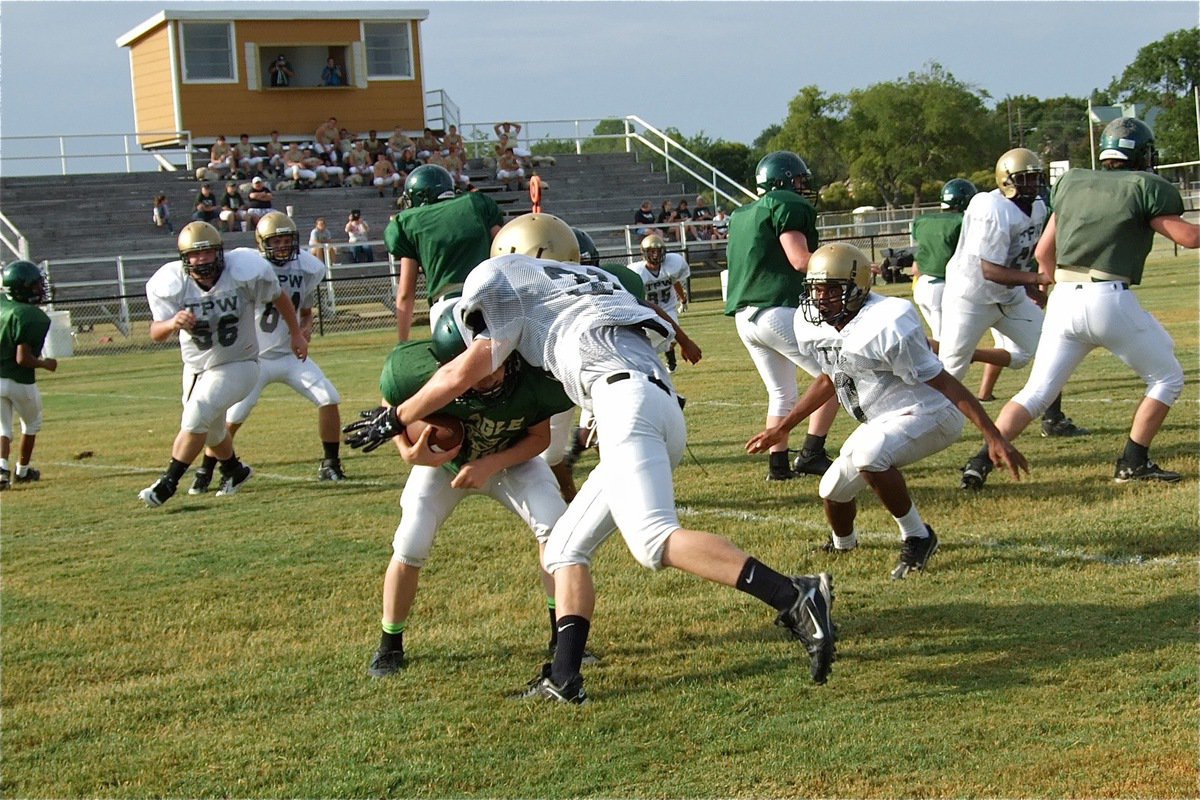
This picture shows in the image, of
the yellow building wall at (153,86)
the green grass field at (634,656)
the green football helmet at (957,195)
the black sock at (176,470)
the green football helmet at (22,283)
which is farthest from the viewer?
the yellow building wall at (153,86)

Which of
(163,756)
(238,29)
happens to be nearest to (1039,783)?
(163,756)

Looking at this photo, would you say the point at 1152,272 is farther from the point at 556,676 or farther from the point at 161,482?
the point at 556,676

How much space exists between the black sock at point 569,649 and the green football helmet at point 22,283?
759 cm

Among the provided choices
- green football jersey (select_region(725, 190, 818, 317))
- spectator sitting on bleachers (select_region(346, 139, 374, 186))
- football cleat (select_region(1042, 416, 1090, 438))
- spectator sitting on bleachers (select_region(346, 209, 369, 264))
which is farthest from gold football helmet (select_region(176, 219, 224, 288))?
spectator sitting on bleachers (select_region(346, 139, 374, 186))

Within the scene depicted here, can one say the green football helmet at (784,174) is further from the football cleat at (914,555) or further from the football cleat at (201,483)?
the football cleat at (201,483)

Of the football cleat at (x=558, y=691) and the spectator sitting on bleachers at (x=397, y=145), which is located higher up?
the spectator sitting on bleachers at (x=397, y=145)

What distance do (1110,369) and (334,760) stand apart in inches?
390

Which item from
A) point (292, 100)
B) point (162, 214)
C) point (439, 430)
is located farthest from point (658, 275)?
point (292, 100)

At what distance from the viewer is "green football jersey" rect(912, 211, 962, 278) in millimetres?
11133

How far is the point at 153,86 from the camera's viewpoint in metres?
37.4

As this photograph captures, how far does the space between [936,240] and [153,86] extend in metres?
30.8

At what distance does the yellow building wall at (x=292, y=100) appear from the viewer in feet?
118

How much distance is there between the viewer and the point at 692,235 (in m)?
31.6

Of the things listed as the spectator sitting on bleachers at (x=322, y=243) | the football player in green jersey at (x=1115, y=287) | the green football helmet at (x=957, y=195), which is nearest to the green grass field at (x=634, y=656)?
the football player in green jersey at (x=1115, y=287)
